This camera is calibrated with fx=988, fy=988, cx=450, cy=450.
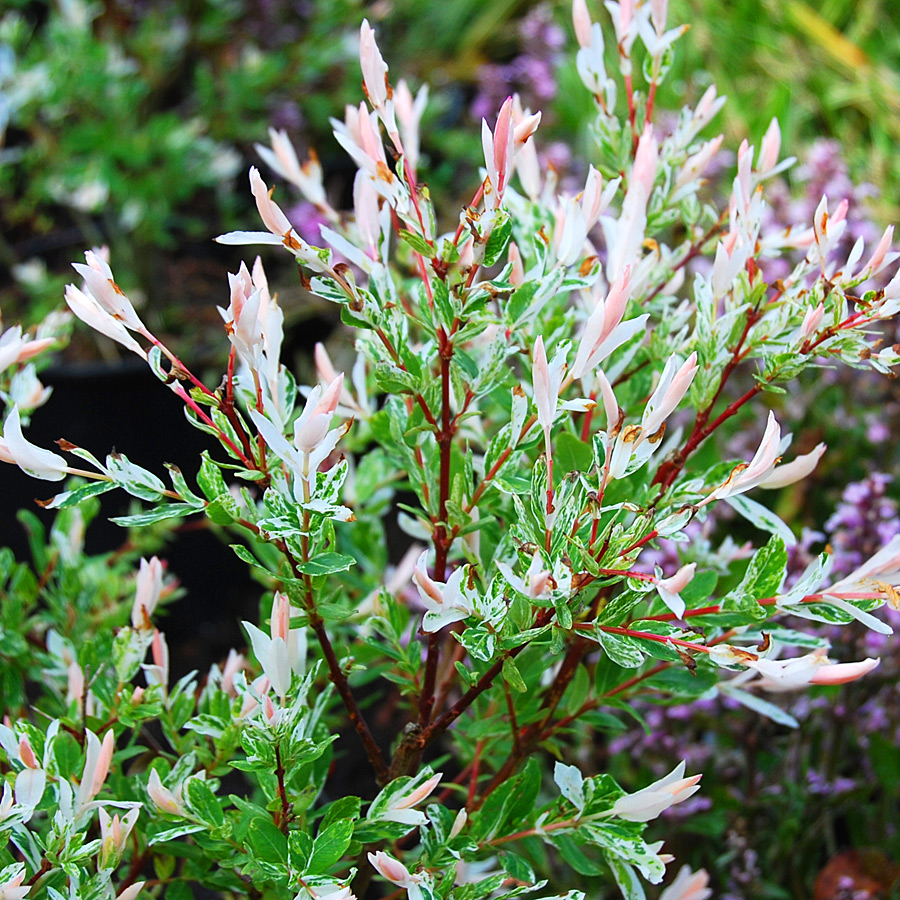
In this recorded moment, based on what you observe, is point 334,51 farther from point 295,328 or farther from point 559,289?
point 559,289

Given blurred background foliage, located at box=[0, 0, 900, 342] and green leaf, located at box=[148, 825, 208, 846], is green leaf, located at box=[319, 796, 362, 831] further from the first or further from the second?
blurred background foliage, located at box=[0, 0, 900, 342]

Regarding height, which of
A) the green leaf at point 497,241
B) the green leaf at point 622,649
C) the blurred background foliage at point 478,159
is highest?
the green leaf at point 497,241

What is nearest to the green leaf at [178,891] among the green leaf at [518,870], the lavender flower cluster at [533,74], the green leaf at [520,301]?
the green leaf at [518,870]

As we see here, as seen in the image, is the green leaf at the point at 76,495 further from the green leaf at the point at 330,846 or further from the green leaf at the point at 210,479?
the green leaf at the point at 330,846

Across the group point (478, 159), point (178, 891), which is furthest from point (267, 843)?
point (478, 159)

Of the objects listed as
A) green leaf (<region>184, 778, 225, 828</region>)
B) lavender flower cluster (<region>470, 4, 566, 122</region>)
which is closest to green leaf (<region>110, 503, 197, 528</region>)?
green leaf (<region>184, 778, 225, 828</region>)

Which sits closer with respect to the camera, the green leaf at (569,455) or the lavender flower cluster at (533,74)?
the green leaf at (569,455)

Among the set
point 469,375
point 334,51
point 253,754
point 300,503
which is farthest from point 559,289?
point 334,51
